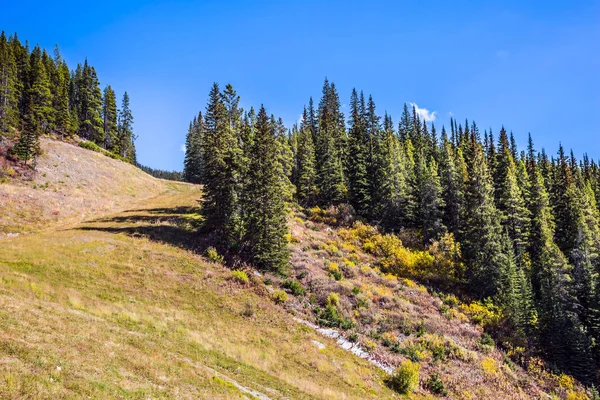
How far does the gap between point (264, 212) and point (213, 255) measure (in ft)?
21.1

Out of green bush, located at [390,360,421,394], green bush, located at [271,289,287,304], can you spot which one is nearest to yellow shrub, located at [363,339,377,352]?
green bush, located at [390,360,421,394]

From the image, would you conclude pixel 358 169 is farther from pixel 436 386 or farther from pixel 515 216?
pixel 436 386

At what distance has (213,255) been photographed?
32.9 m

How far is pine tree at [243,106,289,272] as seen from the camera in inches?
1340

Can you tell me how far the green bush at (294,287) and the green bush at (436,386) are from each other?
1258cm

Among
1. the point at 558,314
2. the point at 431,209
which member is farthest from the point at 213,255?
the point at 558,314

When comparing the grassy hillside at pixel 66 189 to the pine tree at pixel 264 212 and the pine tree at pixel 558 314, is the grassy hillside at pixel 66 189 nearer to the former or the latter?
the pine tree at pixel 264 212

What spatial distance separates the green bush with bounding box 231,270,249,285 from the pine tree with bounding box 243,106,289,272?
139 inches

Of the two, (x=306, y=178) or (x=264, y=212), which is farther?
(x=306, y=178)

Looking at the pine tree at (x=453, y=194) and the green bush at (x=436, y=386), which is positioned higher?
the pine tree at (x=453, y=194)

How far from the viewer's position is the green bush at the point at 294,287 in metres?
31.7

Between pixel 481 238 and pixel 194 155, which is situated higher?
pixel 194 155

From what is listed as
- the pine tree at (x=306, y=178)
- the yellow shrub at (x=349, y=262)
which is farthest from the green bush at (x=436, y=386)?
the pine tree at (x=306, y=178)

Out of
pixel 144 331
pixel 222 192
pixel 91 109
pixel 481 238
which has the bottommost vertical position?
pixel 144 331
